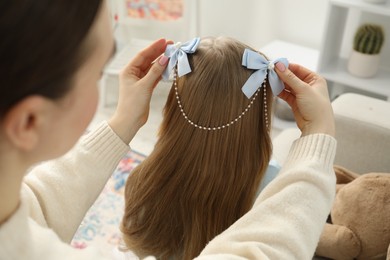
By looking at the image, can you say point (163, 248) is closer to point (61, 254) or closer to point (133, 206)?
point (133, 206)

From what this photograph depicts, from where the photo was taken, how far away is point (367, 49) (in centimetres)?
203

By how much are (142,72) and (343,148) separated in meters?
0.80

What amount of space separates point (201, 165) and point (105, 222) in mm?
1014

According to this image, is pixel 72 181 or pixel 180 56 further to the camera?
pixel 180 56

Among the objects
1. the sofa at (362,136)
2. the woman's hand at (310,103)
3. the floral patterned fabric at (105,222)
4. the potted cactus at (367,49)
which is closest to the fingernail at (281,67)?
the woman's hand at (310,103)

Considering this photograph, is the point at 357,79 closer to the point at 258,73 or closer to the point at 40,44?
the point at 258,73

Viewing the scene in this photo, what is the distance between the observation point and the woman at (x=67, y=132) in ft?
1.45

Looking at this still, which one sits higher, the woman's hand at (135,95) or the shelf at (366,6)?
the woman's hand at (135,95)

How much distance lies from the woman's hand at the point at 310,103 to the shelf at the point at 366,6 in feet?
3.57

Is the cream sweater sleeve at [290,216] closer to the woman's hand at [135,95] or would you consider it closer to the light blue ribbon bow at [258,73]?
the light blue ribbon bow at [258,73]

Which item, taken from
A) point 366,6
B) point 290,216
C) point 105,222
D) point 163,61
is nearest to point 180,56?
point 163,61

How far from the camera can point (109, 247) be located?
175 cm

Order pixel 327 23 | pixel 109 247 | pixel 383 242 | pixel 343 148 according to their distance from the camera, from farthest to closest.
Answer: pixel 327 23, pixel 109 247, pixel 343 148, pixel 383 242

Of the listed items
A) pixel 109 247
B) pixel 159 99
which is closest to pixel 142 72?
pixel 109 247
